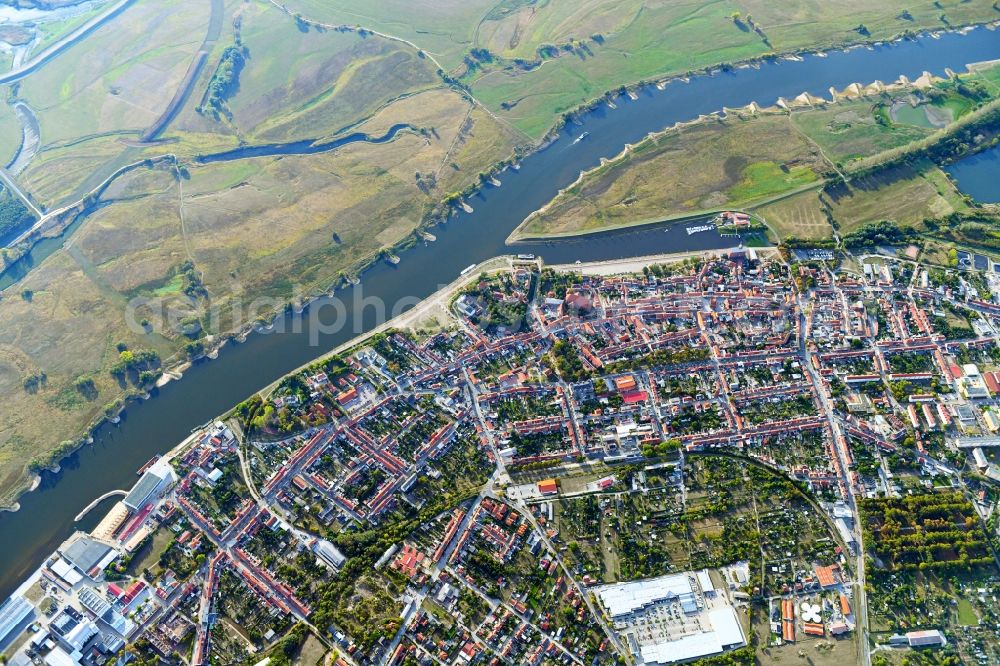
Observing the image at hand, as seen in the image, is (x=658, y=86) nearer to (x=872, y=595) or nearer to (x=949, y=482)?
(x=949, y=482)

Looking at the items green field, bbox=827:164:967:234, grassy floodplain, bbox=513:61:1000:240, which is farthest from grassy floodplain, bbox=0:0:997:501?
green field, bbox=827:164:967:234

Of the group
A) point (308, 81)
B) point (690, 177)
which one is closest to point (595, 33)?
point (690, 177)

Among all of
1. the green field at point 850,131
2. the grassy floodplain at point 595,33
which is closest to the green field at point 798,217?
the green field at point 850,131

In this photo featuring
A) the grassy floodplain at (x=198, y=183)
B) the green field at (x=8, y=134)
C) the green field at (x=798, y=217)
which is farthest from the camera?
the green field at (x=8, y=134)

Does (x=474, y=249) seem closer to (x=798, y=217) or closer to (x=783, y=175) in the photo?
→ (x=798, y=217)

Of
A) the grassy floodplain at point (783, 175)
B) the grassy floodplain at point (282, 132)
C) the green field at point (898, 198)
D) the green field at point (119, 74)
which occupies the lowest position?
the green field at point (898, 198)

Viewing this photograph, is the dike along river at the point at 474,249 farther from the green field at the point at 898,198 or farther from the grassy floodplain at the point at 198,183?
the green field at the point at 898,198

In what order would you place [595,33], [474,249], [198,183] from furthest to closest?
[595,33] → [198,183] → [474,249]

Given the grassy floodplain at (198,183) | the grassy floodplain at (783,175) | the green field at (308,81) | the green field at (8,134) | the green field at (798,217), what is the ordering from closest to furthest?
the grassy floodplain at (198,183) → the green field at (798,217) → the grassy floodplain at (783,175) → the green field at (8,134) → the green field at (308,81)

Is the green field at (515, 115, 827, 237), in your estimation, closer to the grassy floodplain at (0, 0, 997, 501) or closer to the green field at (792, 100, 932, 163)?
the grassy floodplain at (0, 0, 997, 501)
